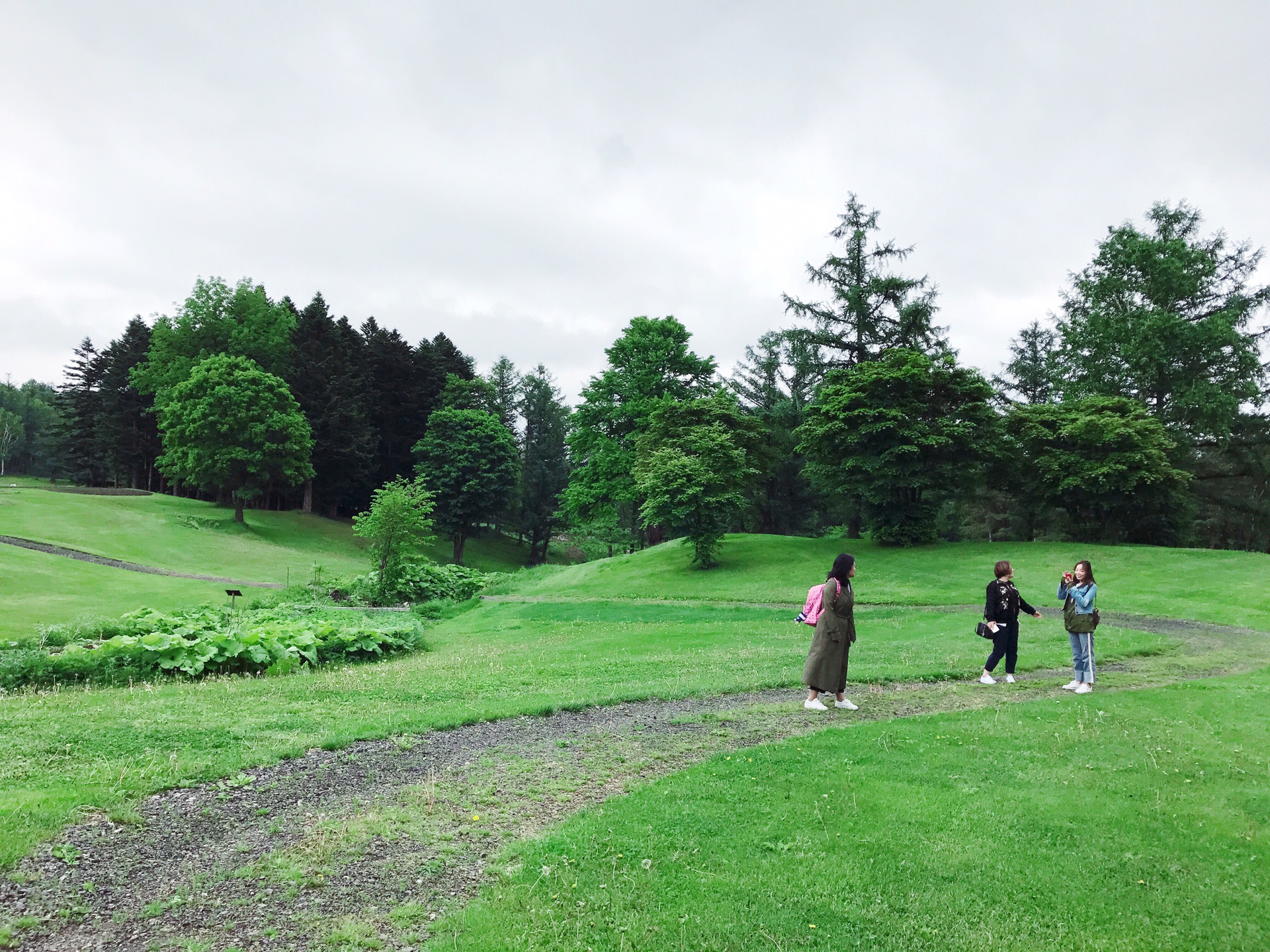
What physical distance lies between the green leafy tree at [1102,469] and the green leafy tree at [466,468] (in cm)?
3570

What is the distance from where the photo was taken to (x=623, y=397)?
46.5 m

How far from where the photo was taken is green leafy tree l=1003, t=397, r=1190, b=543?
107 ft

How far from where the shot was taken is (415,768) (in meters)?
7.10

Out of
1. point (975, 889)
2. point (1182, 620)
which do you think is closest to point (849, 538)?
point (1182, 620)

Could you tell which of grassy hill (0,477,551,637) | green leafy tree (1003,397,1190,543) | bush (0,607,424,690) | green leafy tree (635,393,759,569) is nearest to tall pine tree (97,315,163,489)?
grassy hill (0,477,551,637)

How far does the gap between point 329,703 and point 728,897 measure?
718 centimetres

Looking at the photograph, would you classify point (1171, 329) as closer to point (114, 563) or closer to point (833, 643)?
point (833, 643)

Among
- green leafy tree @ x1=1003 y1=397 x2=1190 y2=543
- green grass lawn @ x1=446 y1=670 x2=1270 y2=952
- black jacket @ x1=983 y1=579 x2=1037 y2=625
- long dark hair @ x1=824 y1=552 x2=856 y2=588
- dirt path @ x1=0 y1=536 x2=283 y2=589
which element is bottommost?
dirt path @ x1=0 y1=536 x2=283 y2=589

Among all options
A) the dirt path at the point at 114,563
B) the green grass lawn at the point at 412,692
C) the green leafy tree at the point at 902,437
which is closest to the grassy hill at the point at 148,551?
the dirt path at the point at 114,563

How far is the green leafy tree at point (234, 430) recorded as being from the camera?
4944 centimetres

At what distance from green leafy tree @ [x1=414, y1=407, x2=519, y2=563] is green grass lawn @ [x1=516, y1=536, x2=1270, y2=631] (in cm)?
1837

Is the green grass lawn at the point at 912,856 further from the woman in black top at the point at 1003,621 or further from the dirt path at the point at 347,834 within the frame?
the woman in black top at the point at 1003,621

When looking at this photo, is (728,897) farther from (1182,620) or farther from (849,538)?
(849,538)

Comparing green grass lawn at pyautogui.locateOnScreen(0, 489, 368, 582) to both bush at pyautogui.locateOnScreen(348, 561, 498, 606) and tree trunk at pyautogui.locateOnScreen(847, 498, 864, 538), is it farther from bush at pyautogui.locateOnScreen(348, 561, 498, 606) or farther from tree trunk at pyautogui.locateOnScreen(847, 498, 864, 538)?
tree trunk at pyautogui.locateOnScreen(847, 498, 864, 538)
